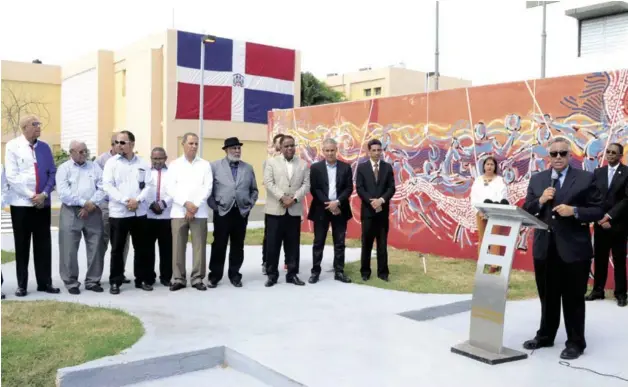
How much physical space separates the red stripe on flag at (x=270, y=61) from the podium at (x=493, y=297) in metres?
24.7

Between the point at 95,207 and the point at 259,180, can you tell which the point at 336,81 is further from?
the point at 95,207

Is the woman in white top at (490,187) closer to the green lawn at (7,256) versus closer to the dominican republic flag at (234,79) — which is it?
the green lawn at (7,256)

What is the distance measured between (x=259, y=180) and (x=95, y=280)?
22494 millimetres

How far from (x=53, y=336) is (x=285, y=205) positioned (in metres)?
3.51

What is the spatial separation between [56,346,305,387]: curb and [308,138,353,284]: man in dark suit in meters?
3.35

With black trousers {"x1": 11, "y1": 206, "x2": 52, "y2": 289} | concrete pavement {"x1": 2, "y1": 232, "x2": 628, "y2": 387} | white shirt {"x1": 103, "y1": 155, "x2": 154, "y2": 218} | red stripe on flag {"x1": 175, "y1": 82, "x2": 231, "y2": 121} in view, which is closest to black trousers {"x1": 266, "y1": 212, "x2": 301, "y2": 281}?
concrete pavement {"x1": 2, "y1": 232, "x2": 628, "y2": 387}

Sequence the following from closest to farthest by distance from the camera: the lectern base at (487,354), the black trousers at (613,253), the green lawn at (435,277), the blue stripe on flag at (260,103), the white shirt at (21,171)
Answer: the lectern base at (487,354)
the white shirt at (21,171)
the black trousers at (613,253)
the green lawn at (435,277)
the blue stripe on flag at (260,103)

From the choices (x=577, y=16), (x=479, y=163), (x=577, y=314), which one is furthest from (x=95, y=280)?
(x=577, y=16)

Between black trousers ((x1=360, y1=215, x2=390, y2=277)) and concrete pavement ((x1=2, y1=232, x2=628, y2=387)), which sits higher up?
black trousers ((x1=360, y1=215, x2=390, y2=277))

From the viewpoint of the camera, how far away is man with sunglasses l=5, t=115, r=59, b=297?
22.9 ft

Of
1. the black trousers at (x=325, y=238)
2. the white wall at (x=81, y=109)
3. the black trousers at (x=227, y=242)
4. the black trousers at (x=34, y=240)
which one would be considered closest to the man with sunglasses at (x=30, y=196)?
the black trousers at (x=34, y=240)

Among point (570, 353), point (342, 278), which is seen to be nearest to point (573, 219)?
point (570, 353)

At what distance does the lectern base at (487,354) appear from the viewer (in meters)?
4.95

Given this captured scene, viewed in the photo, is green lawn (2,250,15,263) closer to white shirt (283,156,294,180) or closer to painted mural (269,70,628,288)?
white shirt (283,156,294,180)
